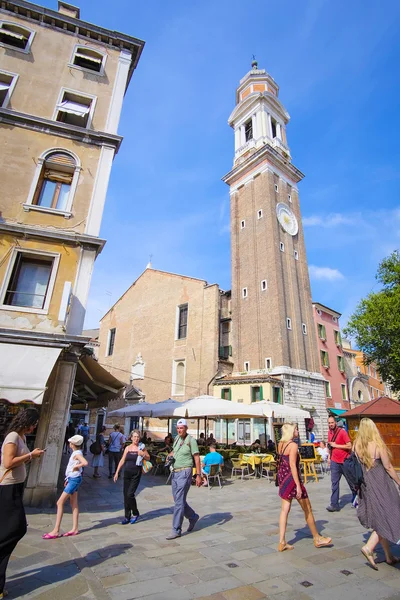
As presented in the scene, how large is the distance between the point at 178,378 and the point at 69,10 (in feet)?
67.0

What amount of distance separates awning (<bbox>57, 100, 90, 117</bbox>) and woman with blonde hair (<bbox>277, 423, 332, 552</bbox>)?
1067 cm

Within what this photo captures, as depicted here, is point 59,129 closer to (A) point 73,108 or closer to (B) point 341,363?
(A) point 73,108

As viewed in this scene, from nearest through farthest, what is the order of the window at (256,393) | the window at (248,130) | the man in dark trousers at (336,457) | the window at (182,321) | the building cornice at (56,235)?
the man in dark trousers at (336,457) < the building cornice at (56,235) < the window at (256,393) < the window at (182,321) < the window at (248,130)

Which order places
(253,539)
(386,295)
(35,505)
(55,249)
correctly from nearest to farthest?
(253,539) → (35,505) → (55,249) → (386,295)

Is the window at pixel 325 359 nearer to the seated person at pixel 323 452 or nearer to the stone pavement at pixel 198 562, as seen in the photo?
the seated person at pixel 323 452

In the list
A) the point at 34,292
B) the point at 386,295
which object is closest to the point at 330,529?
the point at 34,292

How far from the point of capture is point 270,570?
141 inches

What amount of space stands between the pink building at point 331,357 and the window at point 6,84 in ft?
78.9

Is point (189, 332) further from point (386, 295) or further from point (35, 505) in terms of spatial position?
point (35, 505)

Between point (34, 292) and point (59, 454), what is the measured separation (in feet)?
12.6

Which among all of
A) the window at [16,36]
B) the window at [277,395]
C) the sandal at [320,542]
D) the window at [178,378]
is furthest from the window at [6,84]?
the window at [178,378]

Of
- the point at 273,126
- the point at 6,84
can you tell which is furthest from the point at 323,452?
the point at 273,126

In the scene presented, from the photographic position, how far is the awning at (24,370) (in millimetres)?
6094

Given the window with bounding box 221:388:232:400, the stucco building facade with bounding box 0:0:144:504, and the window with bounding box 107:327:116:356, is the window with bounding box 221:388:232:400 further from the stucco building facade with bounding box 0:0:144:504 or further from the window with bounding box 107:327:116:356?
the stucco building facade with bounding box 0:0:144:504
